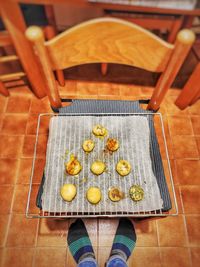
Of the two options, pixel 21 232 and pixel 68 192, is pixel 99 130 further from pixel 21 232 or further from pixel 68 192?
pixel 21 232

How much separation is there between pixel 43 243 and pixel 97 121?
0.89 meters

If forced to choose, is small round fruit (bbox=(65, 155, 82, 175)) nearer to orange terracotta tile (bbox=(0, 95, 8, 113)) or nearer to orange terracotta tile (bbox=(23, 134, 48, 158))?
orange terracotta tile (bbox=(23, 134, 48, 158))

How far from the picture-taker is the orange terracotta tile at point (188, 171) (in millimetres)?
1595

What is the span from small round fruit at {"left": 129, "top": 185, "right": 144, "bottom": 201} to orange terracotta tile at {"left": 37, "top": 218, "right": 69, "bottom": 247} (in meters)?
0.72

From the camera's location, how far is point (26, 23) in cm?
130

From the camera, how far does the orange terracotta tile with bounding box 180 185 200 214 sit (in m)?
1.52

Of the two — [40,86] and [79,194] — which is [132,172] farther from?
[40,86]

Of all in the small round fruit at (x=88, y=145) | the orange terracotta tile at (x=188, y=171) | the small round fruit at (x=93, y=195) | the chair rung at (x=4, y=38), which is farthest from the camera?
the orange terracotta tile at (x=188, y=171)

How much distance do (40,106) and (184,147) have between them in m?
1.17

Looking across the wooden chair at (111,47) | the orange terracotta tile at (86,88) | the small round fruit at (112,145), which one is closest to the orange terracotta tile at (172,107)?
the orange terracotta tile at (86,88)

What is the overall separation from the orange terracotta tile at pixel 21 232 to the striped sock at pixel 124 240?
20.4 inches

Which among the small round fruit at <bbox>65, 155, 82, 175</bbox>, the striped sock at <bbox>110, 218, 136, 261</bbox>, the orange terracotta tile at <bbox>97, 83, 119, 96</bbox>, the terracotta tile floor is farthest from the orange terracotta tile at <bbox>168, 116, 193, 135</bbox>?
the small round fruit at <bbox>65, 155, 82, 175</bbox>

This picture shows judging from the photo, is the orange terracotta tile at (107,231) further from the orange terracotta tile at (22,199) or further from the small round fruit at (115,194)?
the small round fruit at (115,194)

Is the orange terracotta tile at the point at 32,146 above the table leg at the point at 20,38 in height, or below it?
below
